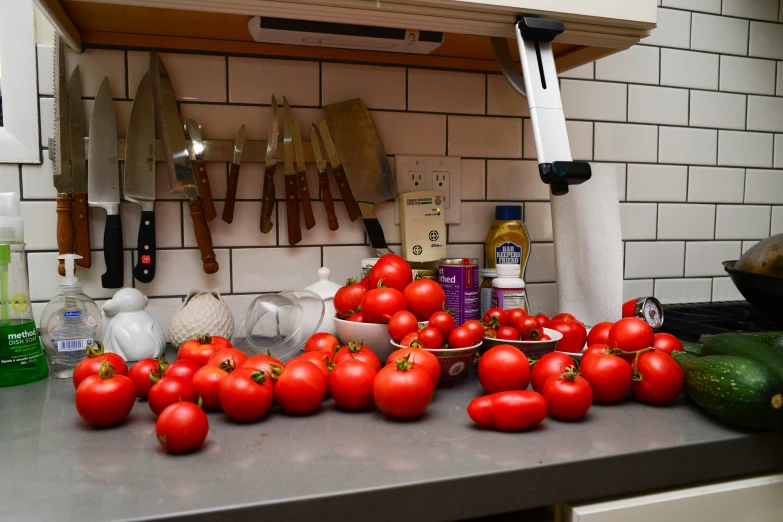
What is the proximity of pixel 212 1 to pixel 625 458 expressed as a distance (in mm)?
811

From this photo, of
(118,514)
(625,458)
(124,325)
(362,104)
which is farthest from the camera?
(362,104)

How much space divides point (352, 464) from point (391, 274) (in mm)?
373

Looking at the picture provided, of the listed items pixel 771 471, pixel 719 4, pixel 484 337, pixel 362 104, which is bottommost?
pixel 771 471

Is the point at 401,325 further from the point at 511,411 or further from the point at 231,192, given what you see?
the point at 231,192

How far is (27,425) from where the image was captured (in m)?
0.68

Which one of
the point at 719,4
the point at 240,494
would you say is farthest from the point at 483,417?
the point at 719,4

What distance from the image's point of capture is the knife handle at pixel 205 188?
105 cm

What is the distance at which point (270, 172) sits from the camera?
1.08 metres

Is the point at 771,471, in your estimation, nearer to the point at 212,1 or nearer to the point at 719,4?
the point at 212,1

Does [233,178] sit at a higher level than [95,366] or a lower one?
higher

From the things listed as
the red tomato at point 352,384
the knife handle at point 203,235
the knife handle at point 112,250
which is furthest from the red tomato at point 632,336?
the knife handle at point 112,250

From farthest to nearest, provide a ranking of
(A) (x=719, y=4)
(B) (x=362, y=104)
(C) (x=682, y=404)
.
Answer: (A) (x=719, y=4) → (B) (x=362, y=104) → (C) (x=682, y=404)

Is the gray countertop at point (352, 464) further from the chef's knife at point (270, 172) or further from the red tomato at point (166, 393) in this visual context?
the chef's knife at point (270, 172)

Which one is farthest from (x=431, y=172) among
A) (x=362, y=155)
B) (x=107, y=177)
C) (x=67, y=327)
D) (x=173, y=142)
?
(x=67, y=327)
